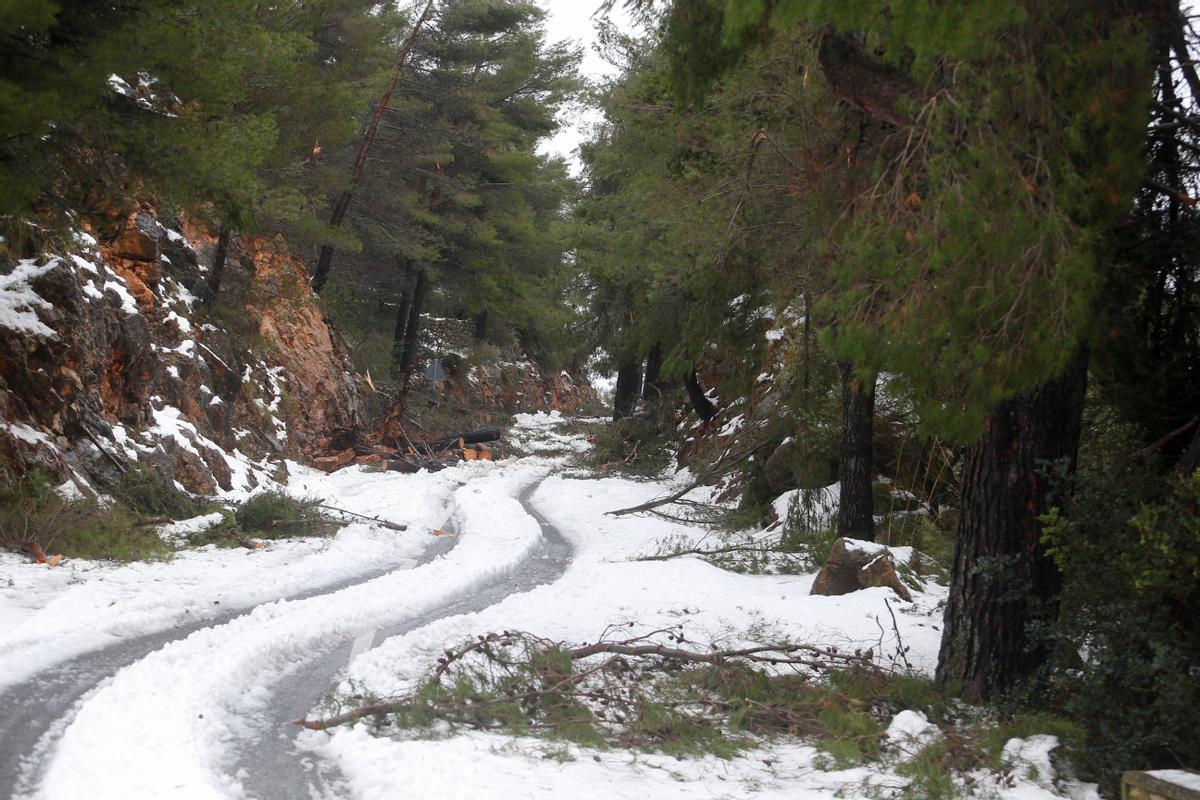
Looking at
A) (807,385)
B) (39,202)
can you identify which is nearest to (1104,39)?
(807,385)

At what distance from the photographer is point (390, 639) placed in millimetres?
7648

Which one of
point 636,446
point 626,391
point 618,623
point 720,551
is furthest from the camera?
point 626,391

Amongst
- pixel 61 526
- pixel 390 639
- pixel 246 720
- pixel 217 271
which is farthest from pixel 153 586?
pixel 217 271

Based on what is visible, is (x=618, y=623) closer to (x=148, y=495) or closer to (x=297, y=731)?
(x=297, y=731)

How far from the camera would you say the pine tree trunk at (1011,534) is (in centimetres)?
602

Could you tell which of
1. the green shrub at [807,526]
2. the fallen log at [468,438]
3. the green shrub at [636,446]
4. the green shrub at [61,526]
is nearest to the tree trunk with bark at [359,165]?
the fallen log at [468,438]

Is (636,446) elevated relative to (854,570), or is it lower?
elevated

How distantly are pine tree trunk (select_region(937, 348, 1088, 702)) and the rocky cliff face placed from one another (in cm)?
944

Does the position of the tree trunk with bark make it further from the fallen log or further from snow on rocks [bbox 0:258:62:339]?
snow on rocks [bbox 0:258:62:339]

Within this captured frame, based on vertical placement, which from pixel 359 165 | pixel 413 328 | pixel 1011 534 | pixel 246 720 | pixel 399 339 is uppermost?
pixel 359 165

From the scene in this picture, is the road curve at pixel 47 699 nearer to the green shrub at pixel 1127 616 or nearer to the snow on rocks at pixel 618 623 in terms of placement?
the snow on rocks at pixel 618 623

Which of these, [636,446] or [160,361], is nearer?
[160,361]

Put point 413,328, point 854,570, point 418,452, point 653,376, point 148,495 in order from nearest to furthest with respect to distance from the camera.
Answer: point 854,570, point 148,495, point 418,452, point 413,328, point 653,376

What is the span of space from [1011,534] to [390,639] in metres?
4.85
